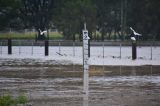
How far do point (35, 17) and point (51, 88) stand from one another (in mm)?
80150

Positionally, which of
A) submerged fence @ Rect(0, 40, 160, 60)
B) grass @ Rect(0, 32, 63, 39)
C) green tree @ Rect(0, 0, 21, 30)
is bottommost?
submerged fence @ Rect(0, 40, 160, 60)

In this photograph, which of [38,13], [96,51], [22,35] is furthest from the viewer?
[22,35]

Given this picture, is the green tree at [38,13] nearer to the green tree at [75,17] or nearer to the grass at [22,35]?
the grass at [22,35]

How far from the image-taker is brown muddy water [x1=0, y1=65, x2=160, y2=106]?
17.4 metres

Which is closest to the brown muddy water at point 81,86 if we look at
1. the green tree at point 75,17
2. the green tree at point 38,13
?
the green tree at point 75,17

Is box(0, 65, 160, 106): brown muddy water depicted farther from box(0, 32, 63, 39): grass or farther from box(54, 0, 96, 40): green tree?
box(0, 32, 63, 39): grass

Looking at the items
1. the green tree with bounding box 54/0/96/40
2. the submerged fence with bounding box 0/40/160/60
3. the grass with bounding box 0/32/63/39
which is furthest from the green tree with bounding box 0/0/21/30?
the grass with bounding box 0/32/63/39

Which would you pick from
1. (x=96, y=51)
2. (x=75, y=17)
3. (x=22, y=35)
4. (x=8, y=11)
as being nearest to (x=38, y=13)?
(x=8, y=11)

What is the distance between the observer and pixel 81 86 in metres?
22.4

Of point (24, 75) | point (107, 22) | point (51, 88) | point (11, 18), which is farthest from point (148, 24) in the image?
point (51, 88)

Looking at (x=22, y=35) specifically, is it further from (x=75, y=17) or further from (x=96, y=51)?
(x=96, y=51)

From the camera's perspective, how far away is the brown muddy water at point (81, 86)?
683 inches

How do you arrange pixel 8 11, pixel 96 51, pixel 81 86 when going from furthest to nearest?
pixel 8 11, pixel 96 51, pixel 81 86

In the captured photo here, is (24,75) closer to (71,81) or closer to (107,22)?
(71,81)
